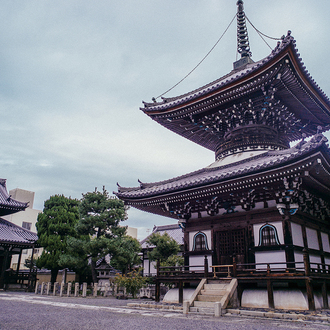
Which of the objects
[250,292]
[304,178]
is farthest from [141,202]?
[304,178]

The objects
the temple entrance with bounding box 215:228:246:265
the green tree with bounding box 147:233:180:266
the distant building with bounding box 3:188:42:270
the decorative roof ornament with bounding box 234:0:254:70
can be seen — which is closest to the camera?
the temple entrance with bounding box 215:228:246:265

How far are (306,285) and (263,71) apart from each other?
9.29m

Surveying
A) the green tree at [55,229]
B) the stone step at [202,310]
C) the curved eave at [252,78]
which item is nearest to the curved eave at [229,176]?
the curved eave at [252,78]

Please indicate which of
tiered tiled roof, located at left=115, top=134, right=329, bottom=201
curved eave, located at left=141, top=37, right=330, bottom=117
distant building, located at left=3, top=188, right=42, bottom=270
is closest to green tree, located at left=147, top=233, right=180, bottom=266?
tiered tiled roof, located at left=115, top=134, right=329, bottom=201

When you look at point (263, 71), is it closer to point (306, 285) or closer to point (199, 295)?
point (306, 285)

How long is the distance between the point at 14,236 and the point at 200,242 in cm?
1991

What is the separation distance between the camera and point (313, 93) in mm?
15297

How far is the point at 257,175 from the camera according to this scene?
12578 millimetres

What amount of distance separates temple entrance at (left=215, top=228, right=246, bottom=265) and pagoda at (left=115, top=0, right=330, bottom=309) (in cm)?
5

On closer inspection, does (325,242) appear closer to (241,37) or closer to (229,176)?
(229,176)

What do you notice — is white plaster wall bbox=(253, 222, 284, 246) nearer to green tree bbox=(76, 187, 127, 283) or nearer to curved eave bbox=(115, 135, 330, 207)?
curved eave bbox=(115, 135, 330, 207)

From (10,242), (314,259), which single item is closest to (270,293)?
(314,259)

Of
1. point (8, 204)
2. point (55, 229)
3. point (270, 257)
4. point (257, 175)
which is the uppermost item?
point (8, 204)

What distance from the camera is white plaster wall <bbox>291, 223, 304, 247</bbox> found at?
13261mm
